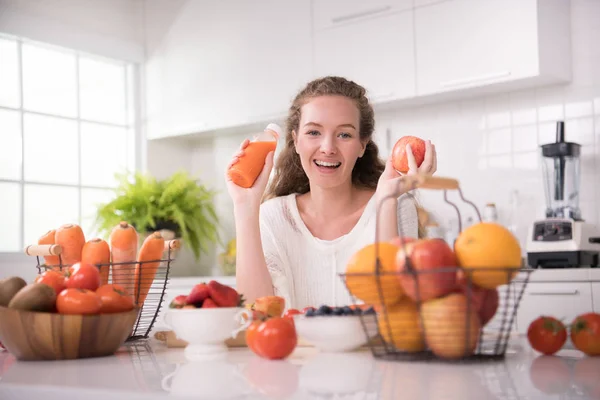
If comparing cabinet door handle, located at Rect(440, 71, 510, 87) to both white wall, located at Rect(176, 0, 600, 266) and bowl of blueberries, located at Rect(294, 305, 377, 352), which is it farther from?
bowl of blueberries, located at Rect(294, 305, 377, 352)

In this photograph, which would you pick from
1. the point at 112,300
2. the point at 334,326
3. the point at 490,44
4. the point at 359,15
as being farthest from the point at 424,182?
the point at 359,15

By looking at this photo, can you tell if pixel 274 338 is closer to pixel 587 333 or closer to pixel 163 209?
pixel 587 333

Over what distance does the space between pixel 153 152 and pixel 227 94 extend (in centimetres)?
75

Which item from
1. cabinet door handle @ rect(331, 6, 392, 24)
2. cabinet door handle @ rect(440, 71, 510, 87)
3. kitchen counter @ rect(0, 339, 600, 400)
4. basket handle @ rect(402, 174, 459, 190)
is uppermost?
cabinet door handle @ rect(331, 6, 392, 24)

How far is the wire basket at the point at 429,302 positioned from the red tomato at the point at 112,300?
43 centimetres

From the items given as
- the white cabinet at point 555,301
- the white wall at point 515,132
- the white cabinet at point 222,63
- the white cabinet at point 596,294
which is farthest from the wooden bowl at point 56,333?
the white cabinet at point 222,63

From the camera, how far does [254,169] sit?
1941mm

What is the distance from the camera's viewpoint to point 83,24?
443cm

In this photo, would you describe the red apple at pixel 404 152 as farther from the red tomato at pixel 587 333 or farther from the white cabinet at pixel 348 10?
the white cabinet at pixel 348 10

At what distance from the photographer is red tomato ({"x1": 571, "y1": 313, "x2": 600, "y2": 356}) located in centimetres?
115

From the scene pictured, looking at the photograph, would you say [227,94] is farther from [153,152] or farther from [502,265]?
[502,265]

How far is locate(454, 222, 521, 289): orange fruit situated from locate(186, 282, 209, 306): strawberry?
455mm

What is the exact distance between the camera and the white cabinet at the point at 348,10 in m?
3.71

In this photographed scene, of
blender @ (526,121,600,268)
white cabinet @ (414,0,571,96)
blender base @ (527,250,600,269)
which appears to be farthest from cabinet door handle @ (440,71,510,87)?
blender base @ (527,250,600,269)
